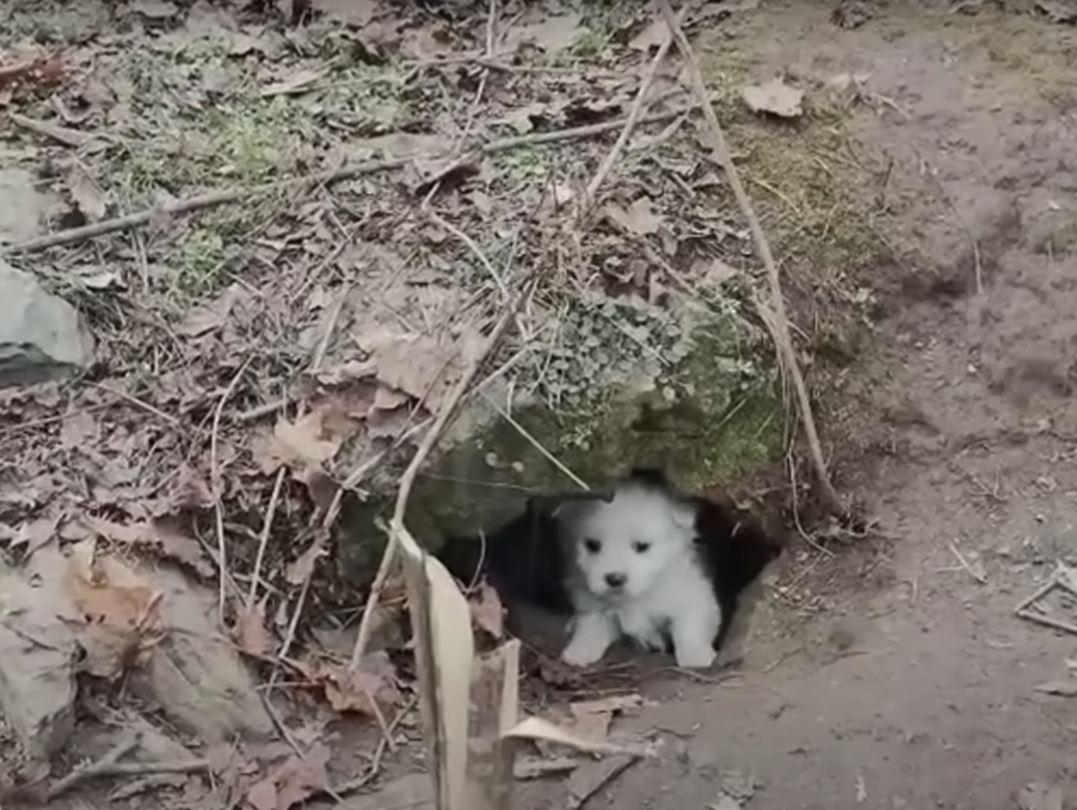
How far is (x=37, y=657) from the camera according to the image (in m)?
3.61

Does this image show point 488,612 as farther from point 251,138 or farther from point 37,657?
point 251,138

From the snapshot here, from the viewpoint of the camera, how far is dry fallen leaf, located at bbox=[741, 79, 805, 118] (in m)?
4.82

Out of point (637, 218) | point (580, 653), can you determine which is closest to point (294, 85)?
point (637, 218)

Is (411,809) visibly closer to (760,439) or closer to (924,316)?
(760,439)

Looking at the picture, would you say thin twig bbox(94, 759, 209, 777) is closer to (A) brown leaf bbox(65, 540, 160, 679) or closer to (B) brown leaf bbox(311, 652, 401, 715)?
(A) brown leaf bbox(65, 540, 160, 679)

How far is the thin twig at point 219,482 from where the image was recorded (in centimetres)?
396

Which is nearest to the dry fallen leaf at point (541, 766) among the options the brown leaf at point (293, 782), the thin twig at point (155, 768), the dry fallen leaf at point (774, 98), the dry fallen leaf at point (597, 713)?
the dry fallen leaf at point (597, 713)

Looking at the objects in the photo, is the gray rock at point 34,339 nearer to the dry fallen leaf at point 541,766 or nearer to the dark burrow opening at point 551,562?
the dark burrow opening at point 551,562

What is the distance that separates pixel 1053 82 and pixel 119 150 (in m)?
2.48

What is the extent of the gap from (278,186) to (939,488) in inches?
70.4

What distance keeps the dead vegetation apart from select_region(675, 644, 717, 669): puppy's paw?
51 cm

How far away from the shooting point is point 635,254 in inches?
174

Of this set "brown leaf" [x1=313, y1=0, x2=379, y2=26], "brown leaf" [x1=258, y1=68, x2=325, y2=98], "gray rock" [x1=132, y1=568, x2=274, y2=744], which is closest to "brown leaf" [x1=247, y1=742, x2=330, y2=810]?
"gray rock" [x1=132, y1=568, x2=274, y2=744]

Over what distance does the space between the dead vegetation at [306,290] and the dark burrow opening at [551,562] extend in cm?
32
